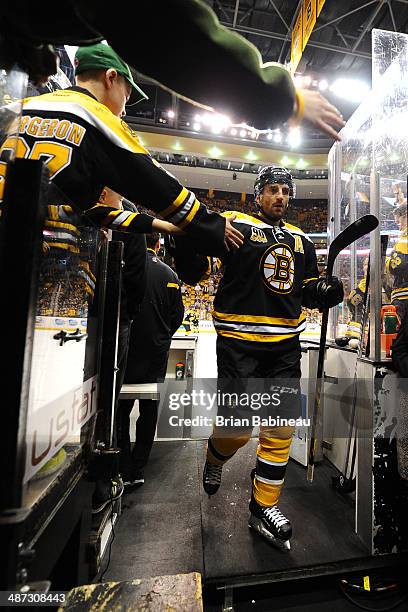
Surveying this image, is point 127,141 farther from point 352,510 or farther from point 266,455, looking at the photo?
point 352,510

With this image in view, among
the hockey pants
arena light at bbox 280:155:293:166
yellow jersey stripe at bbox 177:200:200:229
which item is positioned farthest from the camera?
arena light at bbox 280:155:293:166

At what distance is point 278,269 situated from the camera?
155 centimetres

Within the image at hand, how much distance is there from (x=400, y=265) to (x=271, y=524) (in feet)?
4.61

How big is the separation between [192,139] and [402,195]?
267 inches

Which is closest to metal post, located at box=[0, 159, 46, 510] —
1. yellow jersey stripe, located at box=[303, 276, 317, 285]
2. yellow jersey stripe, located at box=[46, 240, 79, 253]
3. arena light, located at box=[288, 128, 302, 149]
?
yellow jersey stripe, located at box=[46, 240, 79, 253]

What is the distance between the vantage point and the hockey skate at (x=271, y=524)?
1.33 metres

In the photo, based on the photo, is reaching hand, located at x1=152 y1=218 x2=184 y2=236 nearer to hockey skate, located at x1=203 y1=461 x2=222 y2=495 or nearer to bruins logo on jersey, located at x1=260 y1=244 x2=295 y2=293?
bruins logo on jersey, located at x1=260 y1=244 x2=295 y2=293

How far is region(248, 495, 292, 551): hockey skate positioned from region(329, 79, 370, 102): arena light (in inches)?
308

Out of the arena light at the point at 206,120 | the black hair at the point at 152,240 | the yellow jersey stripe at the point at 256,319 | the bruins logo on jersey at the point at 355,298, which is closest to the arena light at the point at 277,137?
the arena light at the point at 206,120

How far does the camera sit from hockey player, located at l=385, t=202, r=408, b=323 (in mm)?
1499

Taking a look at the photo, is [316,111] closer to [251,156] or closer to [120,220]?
[120,220]

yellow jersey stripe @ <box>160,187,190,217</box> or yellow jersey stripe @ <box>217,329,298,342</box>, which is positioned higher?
yellow jersey stripe @ <box>160,187,190,217</box>

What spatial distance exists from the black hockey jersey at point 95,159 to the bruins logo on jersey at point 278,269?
27.5 inches

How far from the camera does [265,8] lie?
5141 millimetres
